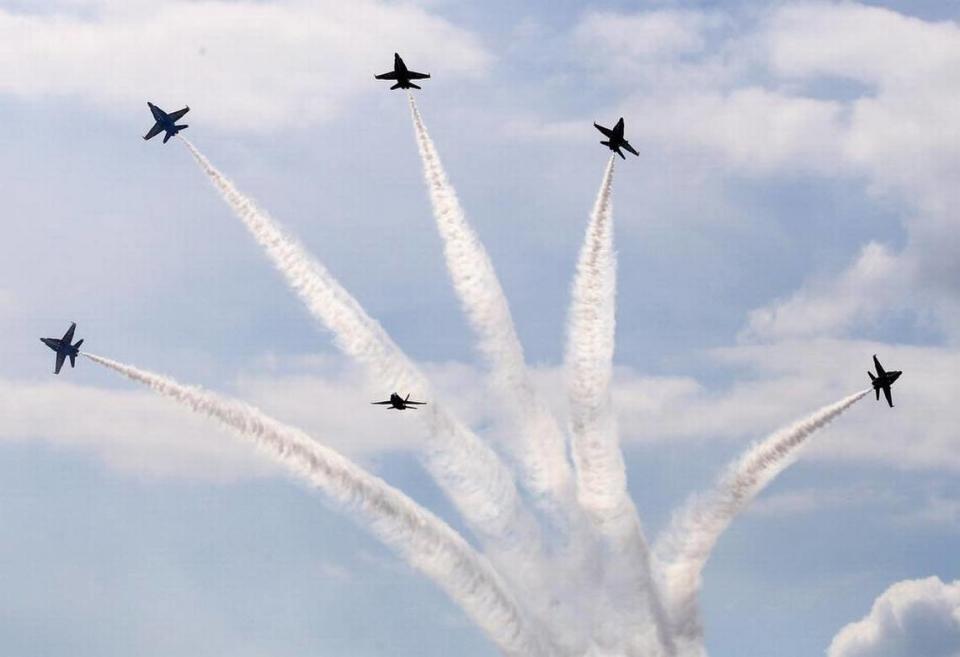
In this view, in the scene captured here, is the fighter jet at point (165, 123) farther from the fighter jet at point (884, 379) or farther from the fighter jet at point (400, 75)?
the fighter jet at point (884, 379)

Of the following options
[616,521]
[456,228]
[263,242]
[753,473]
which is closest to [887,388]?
[753,473]

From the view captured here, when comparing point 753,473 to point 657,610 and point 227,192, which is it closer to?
point 657,610

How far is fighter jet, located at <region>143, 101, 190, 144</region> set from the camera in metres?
190

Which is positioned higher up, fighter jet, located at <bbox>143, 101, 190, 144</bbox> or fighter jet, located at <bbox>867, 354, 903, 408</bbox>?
fighter jet, located at <bbox>143, 101, 190, 144</bbox>

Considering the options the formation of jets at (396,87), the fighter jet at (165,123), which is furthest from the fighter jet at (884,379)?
the fighter jet at (165,123)

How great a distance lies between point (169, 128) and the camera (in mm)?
190750

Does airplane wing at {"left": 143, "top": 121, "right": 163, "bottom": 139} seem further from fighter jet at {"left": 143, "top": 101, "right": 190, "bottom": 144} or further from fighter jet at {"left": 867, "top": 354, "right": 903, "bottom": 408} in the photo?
fighter jet at {"left": 867, "top": 354, "right": 903, "bottom": 408}

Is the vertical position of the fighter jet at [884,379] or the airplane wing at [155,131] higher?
the airplane wing at [155,131]

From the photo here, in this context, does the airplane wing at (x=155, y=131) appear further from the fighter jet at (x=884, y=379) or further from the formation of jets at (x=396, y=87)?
the fighter jet at (x=884, y=379)

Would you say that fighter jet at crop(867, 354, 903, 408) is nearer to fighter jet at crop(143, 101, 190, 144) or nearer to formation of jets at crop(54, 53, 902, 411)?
formation of jets at crop(54, 53, 902, 411)

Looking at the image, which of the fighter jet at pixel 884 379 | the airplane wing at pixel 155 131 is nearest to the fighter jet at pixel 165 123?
the airplane wing at pixel 155 131

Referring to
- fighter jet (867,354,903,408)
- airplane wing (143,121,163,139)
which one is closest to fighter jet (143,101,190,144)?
airplane wing (143,121,163,139)

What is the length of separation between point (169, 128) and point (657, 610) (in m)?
65.6

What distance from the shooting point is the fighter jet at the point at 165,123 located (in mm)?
189750
